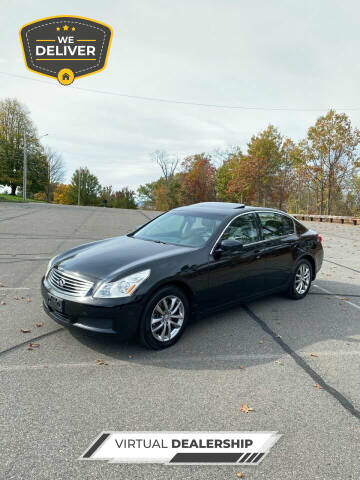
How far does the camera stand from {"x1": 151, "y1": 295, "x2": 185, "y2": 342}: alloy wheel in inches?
162

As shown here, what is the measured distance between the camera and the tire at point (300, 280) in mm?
6238

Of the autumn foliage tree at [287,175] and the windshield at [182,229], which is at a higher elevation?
the autumn foliage tree at [287,175]

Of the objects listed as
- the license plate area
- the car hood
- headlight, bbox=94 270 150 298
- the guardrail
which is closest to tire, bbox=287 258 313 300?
the car hood

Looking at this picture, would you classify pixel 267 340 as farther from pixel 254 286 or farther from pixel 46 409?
pixel 46 409

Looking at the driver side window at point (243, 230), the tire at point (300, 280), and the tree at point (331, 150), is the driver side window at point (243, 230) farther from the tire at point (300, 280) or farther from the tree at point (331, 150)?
the tree at point (331, 150)

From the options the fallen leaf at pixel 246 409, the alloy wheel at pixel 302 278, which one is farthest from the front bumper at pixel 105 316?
the alloy wheel at pixel 302 278

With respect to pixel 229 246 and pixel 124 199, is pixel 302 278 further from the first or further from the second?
pixel 124 199

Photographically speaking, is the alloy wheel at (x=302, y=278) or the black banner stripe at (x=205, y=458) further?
the alloy wheel at (x=302, y=278)

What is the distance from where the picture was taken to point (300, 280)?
6.40 meters

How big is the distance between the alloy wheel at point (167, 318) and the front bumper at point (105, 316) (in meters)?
0.26

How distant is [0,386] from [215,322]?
9.03 feet

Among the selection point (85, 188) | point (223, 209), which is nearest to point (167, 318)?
point (223, 209)

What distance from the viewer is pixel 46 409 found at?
9.83ft

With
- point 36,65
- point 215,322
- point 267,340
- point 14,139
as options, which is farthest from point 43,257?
point 14,139
